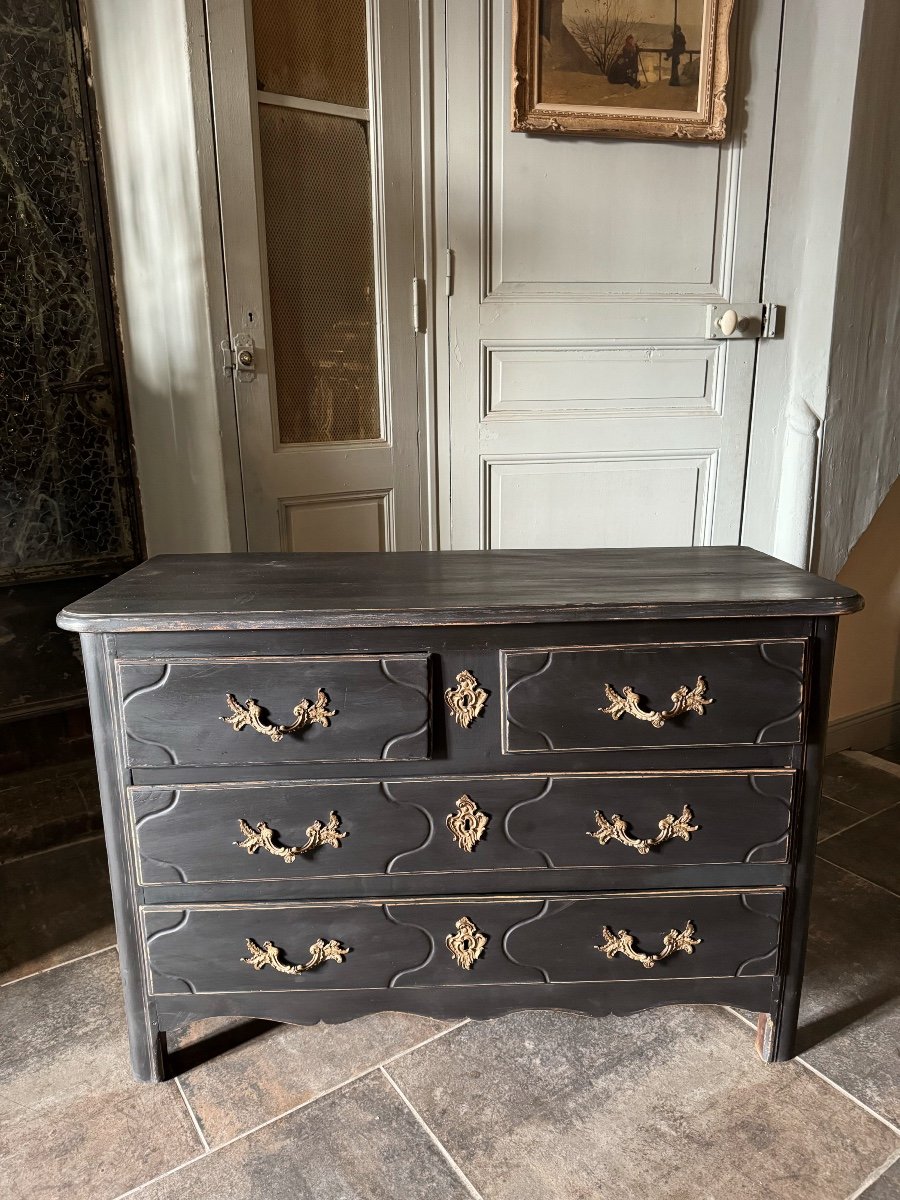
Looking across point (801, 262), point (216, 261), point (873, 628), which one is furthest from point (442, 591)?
point (873, 628)

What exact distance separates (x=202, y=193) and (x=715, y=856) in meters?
1.70

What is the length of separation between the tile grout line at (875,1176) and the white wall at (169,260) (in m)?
1.70

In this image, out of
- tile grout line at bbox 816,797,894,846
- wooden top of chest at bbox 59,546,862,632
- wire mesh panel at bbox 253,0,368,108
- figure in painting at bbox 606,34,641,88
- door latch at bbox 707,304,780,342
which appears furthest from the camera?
tile grout line at bbox 816,797,894,846

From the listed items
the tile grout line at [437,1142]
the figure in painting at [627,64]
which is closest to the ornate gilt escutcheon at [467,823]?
the tile grout line at [437,1142]

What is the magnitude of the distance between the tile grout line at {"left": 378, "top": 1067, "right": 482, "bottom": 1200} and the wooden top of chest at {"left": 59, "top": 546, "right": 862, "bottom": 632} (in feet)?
2.78

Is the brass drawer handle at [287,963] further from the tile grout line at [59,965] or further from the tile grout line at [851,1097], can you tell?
the tile grout line at [851,1097]

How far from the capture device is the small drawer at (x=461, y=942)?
1351 millimetres

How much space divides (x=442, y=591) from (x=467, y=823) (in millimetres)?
382

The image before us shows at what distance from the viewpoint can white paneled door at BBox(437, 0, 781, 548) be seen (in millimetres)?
1949

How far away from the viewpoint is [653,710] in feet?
4.21

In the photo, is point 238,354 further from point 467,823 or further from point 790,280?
point 790,280

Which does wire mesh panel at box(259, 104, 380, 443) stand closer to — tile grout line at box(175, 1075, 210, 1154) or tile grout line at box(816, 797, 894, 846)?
tile grout line at box(175, 1075, 210, 1154)

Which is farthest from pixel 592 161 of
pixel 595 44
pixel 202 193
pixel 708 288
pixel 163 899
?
pixel 163 899

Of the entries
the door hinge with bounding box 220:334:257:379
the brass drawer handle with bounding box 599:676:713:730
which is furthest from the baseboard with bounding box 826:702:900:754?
the door hinge with bounding box 220:334:257:379
